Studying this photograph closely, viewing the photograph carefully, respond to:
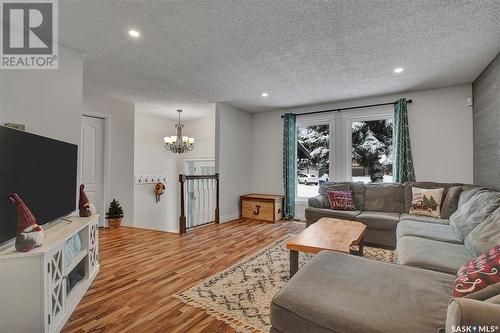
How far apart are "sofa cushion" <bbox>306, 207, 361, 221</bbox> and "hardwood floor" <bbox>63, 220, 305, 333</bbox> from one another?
0.52 m

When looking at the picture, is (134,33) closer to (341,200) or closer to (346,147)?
(341,200)

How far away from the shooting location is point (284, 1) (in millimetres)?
1916

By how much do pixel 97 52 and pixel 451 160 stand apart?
536 cm

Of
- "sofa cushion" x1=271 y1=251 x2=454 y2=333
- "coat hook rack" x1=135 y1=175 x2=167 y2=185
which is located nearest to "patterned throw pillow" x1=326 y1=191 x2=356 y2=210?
"sofa cushion" x1=271 y1=251 x2=454 y2=333

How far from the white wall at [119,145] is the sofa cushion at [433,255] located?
4.63 m

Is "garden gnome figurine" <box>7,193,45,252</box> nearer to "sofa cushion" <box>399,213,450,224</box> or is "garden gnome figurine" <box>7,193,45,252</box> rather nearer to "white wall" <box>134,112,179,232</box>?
"sofa cushion" <box>399,213,450,224</box>

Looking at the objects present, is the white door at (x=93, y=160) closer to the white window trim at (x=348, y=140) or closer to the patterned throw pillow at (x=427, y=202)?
the white window trim at (x=348, y=140)

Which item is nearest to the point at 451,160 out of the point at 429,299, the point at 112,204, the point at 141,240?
the point at 429,299

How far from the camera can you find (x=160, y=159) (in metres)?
6.21

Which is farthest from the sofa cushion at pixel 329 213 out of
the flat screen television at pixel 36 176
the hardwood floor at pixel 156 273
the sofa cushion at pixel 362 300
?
the flat screen television at pixel 36 176

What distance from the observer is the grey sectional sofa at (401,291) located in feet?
3.21

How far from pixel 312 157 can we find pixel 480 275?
420cm

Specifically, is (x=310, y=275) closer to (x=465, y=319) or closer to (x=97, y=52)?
(x=465, y=319)

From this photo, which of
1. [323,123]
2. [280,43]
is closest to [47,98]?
[280,43]
